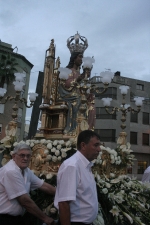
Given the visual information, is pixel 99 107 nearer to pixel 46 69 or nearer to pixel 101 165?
pixel 46 69

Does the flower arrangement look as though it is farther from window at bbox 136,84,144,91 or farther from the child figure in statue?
window at bbox 136,84,144,91

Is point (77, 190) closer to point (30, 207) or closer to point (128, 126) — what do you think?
point (30, 207)

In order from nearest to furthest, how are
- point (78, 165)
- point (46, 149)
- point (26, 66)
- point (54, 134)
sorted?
point (78, 165) → point (46, 149) → point (54, 134) → point (26, 66)

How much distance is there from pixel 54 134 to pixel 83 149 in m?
5.83

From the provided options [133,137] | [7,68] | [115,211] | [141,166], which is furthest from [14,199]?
[141,166]

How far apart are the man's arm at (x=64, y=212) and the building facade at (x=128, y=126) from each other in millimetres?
27125

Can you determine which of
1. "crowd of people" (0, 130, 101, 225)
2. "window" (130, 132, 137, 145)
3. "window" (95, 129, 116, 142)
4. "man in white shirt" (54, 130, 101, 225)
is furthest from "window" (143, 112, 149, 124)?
"man in white shirt" (54, 130, 101, 225)

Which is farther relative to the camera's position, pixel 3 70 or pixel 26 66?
pixel 26 66

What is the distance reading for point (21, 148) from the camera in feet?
10.9

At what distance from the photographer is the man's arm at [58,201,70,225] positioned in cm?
232

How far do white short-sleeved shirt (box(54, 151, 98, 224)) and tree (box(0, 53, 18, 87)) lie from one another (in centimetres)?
2905

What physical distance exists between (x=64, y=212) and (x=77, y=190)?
254 millimetres

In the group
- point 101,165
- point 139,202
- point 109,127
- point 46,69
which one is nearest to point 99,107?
point 109,127

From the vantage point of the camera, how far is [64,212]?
2344 millimetres
